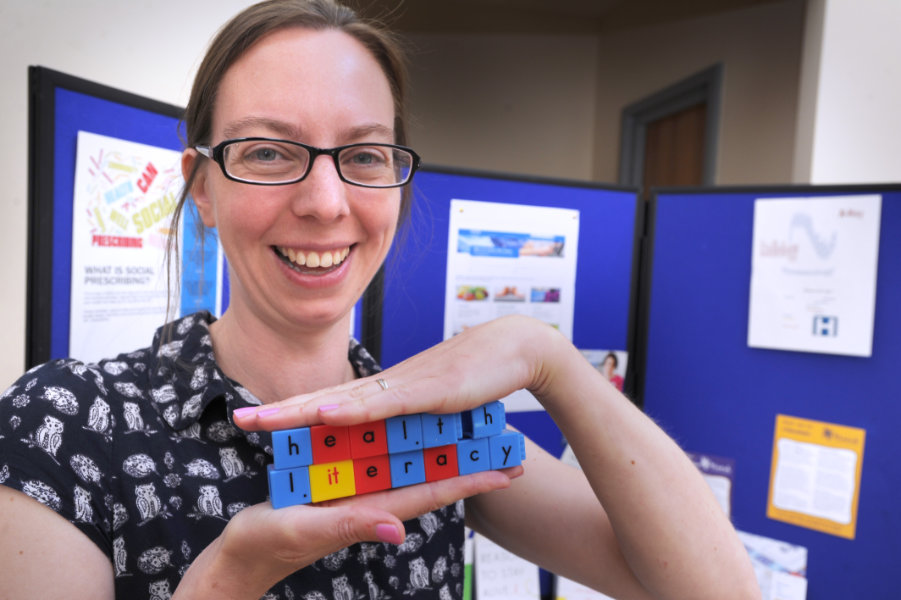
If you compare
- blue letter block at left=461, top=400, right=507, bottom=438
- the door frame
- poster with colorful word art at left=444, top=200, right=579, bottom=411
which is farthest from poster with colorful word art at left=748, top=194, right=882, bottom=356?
the door frame

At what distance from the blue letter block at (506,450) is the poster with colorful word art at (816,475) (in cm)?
108

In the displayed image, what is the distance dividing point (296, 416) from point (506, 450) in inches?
8.8

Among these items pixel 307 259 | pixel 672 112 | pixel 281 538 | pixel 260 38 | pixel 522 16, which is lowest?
pixel 281 538

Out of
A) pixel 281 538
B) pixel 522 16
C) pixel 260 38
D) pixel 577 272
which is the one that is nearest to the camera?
pixel 281 538

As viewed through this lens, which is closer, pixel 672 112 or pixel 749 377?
pixel 749 377

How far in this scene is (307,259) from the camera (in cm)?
73

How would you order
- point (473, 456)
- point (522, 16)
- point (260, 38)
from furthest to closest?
point (522, 16) → point (260, 38) → point (473, 456)

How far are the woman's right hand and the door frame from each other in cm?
283

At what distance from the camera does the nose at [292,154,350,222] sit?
0.69 meters

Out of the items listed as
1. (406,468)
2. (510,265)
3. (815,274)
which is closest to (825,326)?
(815,274)

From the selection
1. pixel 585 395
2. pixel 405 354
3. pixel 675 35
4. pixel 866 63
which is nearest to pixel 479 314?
pixel 405 354

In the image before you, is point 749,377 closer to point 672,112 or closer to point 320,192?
point 320,192

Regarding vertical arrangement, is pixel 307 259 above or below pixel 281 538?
above

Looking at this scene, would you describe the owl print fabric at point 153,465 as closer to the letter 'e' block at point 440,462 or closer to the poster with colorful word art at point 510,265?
the letter 'e' block at point 440,462
